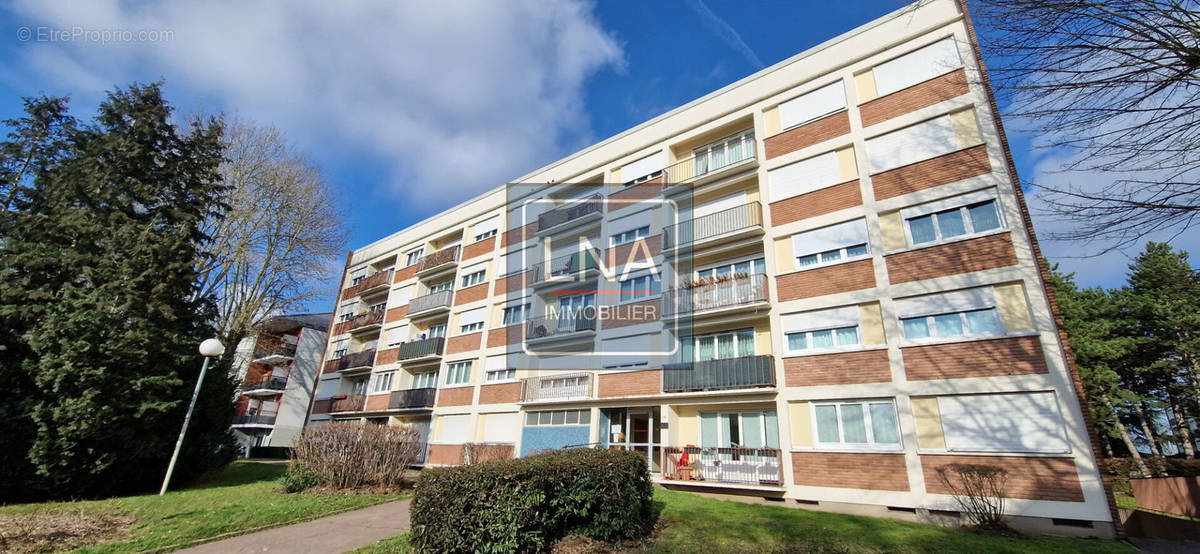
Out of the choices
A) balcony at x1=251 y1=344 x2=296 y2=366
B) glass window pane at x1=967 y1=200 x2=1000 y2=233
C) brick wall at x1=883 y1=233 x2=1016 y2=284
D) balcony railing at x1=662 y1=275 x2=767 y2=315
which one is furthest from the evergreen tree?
balcony at x1=251 y1=344 x2=296 y2=366

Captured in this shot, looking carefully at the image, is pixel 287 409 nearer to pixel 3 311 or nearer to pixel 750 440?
pixel 3 311

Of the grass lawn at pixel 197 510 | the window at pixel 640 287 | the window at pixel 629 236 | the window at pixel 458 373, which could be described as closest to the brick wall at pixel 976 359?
the window at pixel 640 287

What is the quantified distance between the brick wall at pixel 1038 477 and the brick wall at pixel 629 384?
8.14 metres

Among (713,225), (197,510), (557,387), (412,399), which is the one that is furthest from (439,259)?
(197,510)

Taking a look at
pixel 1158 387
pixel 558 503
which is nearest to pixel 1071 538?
pixel 558 503

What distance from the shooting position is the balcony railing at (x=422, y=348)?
2497 centimetres

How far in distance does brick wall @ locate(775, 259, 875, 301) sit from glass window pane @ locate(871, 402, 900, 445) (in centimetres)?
318

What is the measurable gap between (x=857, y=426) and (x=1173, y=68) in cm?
898

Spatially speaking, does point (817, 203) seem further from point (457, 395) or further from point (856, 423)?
point (457, 395)

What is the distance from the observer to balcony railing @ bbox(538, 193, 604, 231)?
21.1m

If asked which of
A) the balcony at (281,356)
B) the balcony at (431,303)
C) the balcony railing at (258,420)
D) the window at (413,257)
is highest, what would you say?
the window at (413,257)

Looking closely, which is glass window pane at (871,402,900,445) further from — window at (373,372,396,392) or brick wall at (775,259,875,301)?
window at (373,372,396,392)

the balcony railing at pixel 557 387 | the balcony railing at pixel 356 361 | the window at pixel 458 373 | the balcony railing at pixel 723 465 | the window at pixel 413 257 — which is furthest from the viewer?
the window at pixel 413 257

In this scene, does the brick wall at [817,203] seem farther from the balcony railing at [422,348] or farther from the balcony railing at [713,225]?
the balcony railing at [422,348]
